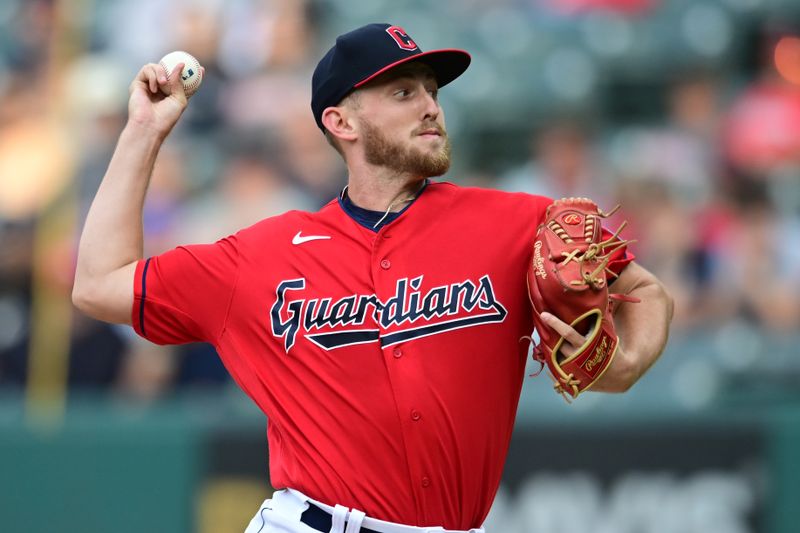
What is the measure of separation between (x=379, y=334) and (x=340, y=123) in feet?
2.36

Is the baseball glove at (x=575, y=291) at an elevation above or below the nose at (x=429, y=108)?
below

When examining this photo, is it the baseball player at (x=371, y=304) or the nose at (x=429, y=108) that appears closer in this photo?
the baseball player at (x=371, y=304)

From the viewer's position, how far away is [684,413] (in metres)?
6.15

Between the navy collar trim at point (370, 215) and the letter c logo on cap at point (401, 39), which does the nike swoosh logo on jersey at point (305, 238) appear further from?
the letter c logo on cap at point (401, 39)

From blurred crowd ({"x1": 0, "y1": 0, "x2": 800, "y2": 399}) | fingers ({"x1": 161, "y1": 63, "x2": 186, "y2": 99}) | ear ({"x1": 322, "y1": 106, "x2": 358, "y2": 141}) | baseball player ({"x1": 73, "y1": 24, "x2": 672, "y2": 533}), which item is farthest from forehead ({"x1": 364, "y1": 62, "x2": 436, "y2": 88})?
blurred crowd ({"x1": 0, "y1": 0, "x2": 800, "y2": 399})

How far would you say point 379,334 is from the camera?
3.46 m

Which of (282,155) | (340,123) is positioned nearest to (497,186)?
(282,155)

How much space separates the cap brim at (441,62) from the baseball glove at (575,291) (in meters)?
0.61

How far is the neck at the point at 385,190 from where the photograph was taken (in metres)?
3.74

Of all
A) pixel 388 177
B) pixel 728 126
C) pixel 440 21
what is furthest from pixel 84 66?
pixel 388 177

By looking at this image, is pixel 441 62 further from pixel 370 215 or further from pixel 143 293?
pixel 143 293

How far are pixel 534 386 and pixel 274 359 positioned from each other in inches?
152

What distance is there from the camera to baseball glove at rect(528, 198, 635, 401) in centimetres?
325

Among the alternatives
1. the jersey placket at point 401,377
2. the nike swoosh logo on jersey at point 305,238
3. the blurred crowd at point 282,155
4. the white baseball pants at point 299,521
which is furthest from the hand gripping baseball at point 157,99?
the blurred crowd at point 282,155
